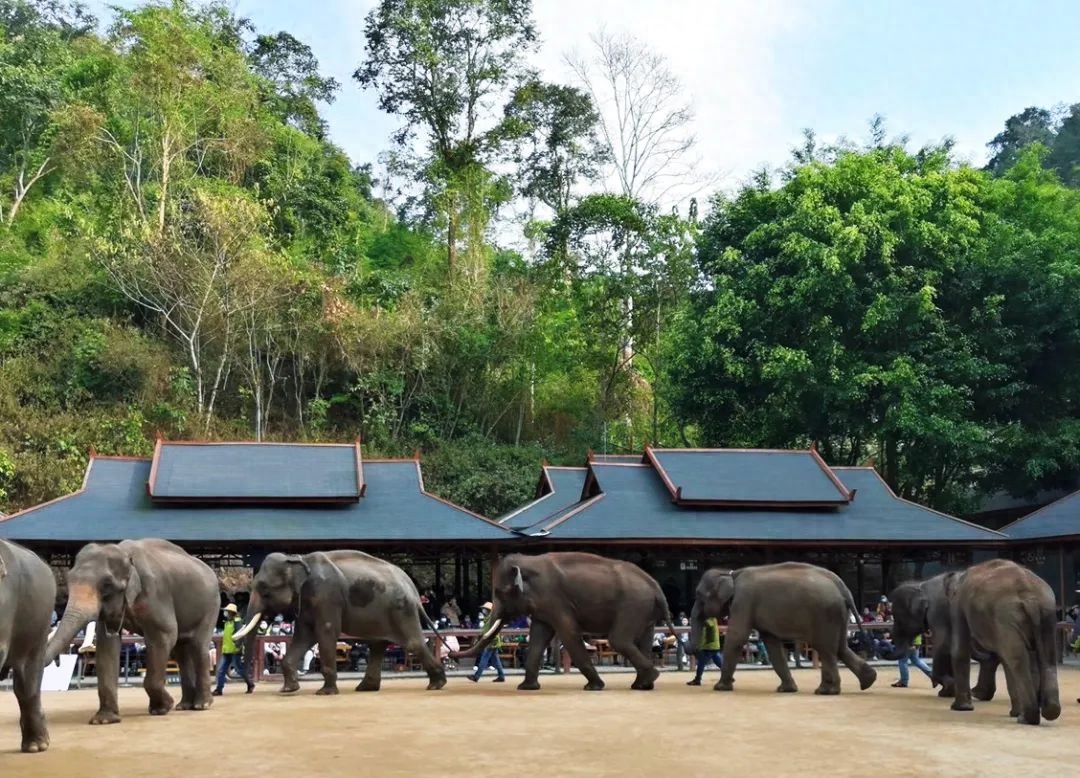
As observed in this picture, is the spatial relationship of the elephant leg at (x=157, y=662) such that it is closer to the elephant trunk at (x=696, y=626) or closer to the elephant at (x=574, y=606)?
the elephant at (x=574, y=606)

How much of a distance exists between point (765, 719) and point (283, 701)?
5.80m

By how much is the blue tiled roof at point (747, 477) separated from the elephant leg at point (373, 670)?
9.10m

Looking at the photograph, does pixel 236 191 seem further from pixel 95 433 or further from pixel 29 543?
pixel 29 543

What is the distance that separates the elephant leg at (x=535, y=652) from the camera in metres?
15.9

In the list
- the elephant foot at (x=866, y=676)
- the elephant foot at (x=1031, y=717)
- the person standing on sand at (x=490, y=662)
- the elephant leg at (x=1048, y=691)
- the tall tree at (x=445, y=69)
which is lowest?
the person standing on sand at (x=490, y=662)

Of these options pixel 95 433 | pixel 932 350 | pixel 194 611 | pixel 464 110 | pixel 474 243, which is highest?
pixel 464 110

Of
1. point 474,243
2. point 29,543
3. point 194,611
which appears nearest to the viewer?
point 194,611

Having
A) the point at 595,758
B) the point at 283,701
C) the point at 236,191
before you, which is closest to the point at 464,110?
the point at 236,191

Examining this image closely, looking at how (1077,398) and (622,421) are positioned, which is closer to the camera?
(1077,398)

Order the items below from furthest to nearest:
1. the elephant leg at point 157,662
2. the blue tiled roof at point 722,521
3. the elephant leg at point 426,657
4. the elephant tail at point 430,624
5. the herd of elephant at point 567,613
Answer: the blue tiled roof at point 722,521, the elephant tail at point 430,624, the elephant leg at point 426,657, the elephant leg at point 157,662, the herd of elephant at point 567,613

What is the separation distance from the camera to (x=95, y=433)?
108 ft

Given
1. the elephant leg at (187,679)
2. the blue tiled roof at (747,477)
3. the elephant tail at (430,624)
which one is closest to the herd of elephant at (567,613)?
the elephant leg at (187,679)

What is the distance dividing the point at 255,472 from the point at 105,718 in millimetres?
12290

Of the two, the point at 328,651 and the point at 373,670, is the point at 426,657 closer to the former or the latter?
the point at 373,670
